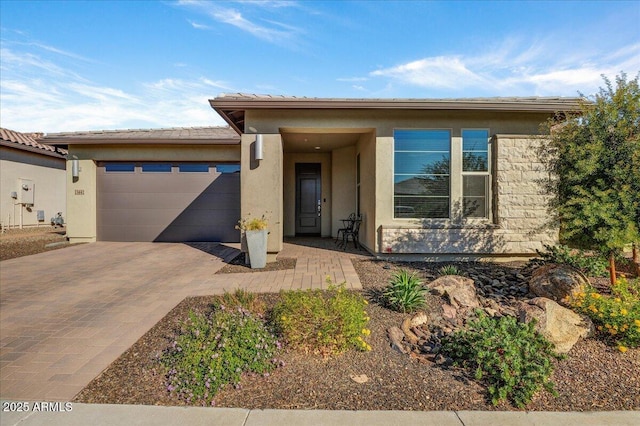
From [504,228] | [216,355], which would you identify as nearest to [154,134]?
[216,355]

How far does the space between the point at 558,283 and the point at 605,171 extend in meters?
1.61

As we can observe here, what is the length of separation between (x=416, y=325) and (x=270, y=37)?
803 centimetres

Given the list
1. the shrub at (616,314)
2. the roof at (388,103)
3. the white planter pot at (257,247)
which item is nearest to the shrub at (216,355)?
the white planter pot at (257,247)

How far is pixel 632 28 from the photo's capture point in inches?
236

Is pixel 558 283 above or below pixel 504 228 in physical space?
below

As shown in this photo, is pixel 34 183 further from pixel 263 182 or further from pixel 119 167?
pixel 263 182

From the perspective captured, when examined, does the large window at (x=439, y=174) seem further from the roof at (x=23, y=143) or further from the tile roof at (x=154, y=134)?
the roof at (x=23, y=143)

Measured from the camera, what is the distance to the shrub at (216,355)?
248 cm

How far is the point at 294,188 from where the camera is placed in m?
10.8

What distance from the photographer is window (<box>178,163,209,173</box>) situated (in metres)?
10.0

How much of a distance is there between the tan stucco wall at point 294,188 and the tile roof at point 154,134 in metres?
2.07

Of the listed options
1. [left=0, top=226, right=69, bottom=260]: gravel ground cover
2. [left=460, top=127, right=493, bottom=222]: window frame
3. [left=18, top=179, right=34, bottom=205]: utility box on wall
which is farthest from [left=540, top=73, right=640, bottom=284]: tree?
[left=18, top=179, right=34, bottom=205]: utility box on wall

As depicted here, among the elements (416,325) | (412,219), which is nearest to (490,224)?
(412,219)

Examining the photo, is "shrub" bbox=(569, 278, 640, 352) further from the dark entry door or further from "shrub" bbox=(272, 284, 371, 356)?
the dark entry door
